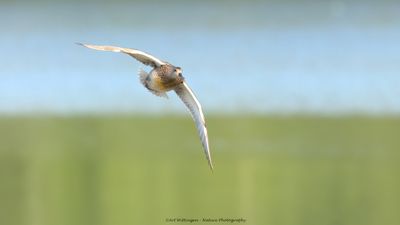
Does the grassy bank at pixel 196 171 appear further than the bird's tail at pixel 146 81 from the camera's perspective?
Yes

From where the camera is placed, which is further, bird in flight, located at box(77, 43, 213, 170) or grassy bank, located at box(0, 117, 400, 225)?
grassy bank, located at box(0, 117, 400, 225)

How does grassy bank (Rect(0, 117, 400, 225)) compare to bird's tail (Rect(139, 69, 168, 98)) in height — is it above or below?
below

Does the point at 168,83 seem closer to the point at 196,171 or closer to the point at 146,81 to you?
Result: the point at 146,81

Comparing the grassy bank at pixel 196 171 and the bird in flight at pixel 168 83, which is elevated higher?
the bird in flight at pixel 168 83

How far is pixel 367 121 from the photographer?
9.12 m

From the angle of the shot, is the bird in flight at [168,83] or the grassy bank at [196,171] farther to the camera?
the grassy bank at [196,171]

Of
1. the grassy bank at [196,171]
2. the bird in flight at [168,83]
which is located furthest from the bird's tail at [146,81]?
the grassy bank at [196,171]

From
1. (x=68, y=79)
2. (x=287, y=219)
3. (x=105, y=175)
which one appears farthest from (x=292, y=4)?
(x=287, y=219)

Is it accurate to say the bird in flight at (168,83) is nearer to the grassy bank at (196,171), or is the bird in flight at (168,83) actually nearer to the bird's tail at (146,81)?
the bird's tail at (146,81)

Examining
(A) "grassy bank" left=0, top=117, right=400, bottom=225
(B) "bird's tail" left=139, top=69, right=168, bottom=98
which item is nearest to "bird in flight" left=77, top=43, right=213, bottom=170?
(B) "bird's tail" left=139, top=69, right=168, bottom=98

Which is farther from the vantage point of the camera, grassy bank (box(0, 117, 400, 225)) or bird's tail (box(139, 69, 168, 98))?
grassy bank (box(0, 117, 400, 225))

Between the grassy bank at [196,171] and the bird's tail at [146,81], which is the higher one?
the bird's tail at [146,81]

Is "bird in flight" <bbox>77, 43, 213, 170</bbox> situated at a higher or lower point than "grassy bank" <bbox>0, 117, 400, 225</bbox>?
higher

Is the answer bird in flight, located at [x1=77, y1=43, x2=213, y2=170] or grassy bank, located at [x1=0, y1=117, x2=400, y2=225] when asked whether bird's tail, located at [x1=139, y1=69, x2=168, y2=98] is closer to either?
bird in flight, located at [x1=77, y1=43, x2=213, y2=170]
